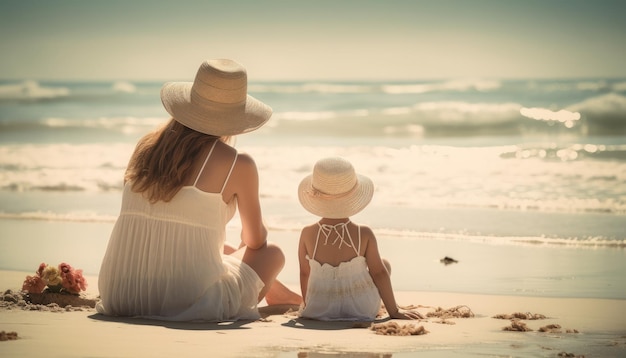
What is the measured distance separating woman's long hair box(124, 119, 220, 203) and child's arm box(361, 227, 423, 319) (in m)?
0.88

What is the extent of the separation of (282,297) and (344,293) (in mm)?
465

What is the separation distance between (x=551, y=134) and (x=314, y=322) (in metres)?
11.4

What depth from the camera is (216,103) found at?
187 inches

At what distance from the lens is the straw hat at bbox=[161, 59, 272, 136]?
15.3ft

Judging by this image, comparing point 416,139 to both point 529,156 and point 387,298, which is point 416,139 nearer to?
point 529,156

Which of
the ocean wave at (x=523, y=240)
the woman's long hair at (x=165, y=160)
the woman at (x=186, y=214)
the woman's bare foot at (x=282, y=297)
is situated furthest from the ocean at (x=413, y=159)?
the woman's long hair at (x=165, y=160)

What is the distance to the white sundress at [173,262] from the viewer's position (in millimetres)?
4656

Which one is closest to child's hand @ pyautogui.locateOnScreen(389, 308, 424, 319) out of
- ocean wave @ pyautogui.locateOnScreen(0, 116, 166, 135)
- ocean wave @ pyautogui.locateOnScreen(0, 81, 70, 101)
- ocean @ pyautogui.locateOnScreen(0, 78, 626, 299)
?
ocean @ pyautogui.locateOnScreen(0, 78, 626, 299)

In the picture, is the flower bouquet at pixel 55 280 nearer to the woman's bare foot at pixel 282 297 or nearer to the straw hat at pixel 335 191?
the woman's bare foot at pixel 282 297

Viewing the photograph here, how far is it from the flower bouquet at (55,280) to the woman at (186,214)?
375 mm

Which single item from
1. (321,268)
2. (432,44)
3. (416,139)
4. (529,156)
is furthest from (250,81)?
(321,268)

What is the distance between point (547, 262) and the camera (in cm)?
668

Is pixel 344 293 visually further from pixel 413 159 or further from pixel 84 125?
pixel 84 125

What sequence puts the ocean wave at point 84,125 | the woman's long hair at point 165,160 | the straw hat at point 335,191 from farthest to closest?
the ocean wave at point 84,125 → the straw hat at point 335,191 → the woman's long hair at point 165,160
